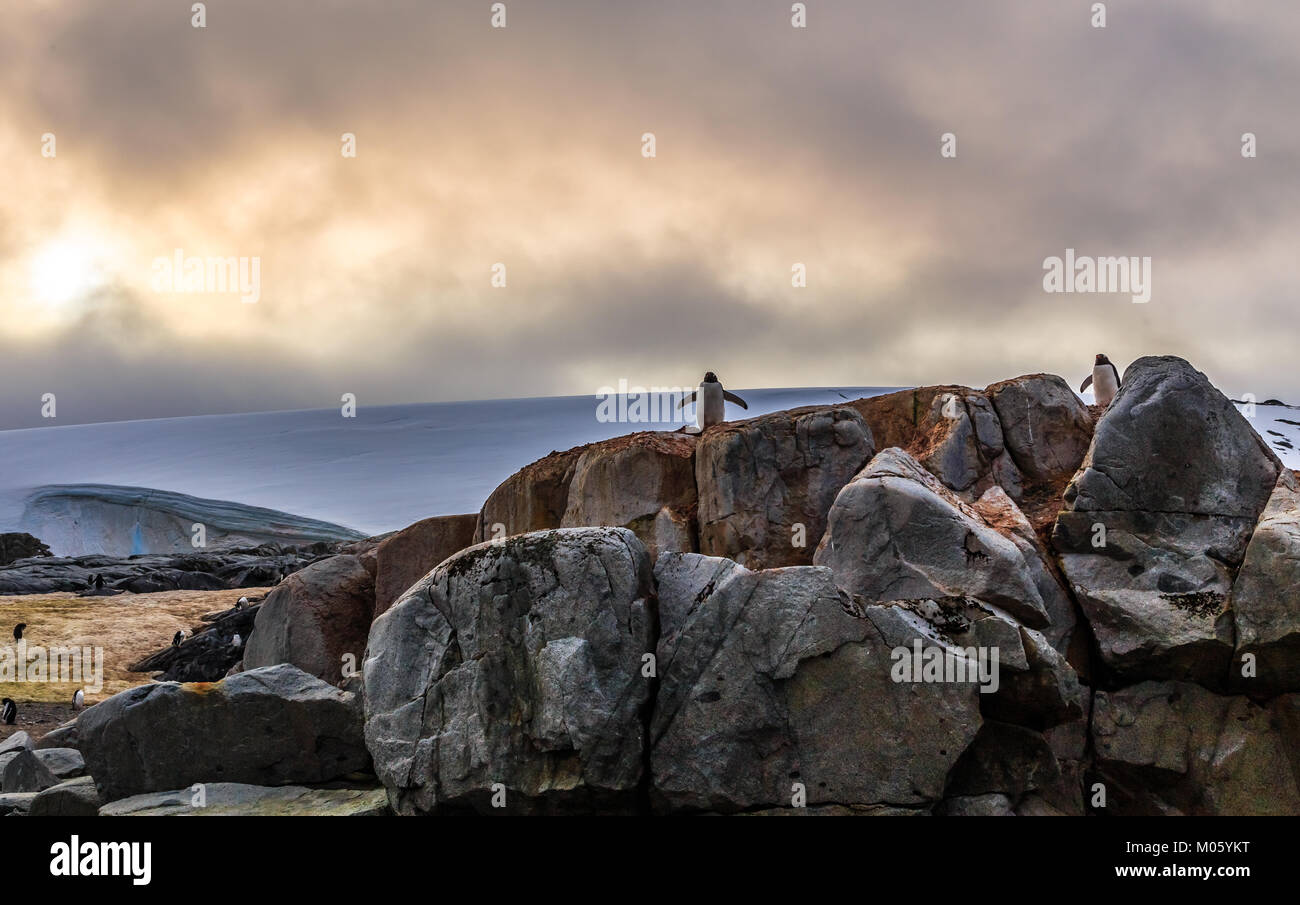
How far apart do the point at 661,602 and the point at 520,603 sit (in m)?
1.48

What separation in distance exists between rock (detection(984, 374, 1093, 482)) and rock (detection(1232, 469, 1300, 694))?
12.7 ft

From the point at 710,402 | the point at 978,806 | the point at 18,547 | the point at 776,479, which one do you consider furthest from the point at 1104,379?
the point at 18,547

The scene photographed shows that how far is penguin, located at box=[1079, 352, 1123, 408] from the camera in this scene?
19391mm

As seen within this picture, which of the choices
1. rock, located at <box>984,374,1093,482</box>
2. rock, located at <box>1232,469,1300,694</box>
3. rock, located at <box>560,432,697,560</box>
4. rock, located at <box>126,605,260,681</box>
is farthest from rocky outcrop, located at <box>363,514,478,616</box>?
rock, located at <box>1232,469,1300,694</box>

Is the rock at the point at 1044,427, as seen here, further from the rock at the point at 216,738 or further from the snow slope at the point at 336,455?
the snow slope at the point at 336,455

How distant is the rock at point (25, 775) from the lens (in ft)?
42.5

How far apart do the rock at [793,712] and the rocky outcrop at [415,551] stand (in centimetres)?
1031

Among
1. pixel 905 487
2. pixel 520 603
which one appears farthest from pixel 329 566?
pixel 905 487

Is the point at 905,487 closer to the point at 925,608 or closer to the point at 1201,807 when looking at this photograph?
the point at 925,608

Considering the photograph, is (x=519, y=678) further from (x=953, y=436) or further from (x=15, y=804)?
(x=953, y=436)

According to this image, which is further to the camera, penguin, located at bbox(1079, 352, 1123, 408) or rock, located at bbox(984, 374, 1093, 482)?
penguin, located at bbox(1079, 352, 1123, 408)

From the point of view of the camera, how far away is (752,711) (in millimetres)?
8930

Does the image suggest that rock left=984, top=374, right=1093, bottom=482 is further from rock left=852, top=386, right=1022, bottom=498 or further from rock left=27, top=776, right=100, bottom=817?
rock left=27, top=776, right=100, bottom=817

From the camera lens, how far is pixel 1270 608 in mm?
10250
